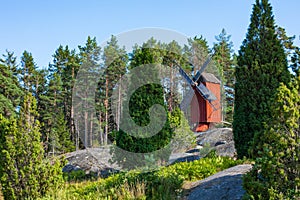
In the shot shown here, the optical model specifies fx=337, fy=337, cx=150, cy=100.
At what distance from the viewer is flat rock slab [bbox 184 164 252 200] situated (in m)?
5.33

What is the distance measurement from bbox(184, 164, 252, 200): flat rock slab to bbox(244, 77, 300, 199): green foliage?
1.00 metres

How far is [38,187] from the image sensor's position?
6.63 m

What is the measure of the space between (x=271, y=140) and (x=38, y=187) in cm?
457

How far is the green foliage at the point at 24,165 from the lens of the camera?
21.8 ft

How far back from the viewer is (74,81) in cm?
3272

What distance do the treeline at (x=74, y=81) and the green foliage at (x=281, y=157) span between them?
20447 mm

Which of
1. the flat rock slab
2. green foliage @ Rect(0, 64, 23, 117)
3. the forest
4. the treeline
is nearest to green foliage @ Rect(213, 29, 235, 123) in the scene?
the treeline

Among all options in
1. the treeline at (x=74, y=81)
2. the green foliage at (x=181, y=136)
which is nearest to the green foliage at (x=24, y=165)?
the green foliage at (x=181, y=136)

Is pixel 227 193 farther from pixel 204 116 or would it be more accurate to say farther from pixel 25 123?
pixel 204 116

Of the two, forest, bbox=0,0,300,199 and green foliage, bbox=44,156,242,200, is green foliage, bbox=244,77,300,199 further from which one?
green foliage, bbox=44,156,242,200

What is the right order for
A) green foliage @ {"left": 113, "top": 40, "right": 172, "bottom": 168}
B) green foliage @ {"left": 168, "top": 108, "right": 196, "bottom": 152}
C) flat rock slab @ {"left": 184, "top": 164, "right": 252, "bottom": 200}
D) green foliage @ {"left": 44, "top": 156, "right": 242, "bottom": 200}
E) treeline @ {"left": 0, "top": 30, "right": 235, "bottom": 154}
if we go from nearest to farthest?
1. flat rock slab @ {"left": 184, "top": 164, "right": 252, "bottom": 200}
2. green foliage @ {"left": 44, "top": 156, "right": 242, "bottom": 200}
3. green foliage @ {"left": 113, "top": 40, "right": 172, "bottom": 168}
4. green foliage @ {"left": 168, "top": 108, "right": 196, "bottom": 152}
5. treeline @ {"left": 0, "top": 30, "right": 235, "bottom": 154}

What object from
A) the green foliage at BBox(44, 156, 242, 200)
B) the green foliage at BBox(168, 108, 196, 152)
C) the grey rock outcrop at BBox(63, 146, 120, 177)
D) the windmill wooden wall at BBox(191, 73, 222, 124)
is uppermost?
the windmill wooden wall at BBox(191, 73, 222, 124)

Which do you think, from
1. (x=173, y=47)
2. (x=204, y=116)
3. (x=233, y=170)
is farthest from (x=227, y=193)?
(x=173, y=47)

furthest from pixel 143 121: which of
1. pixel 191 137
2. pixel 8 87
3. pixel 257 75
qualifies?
pixel 8 87
